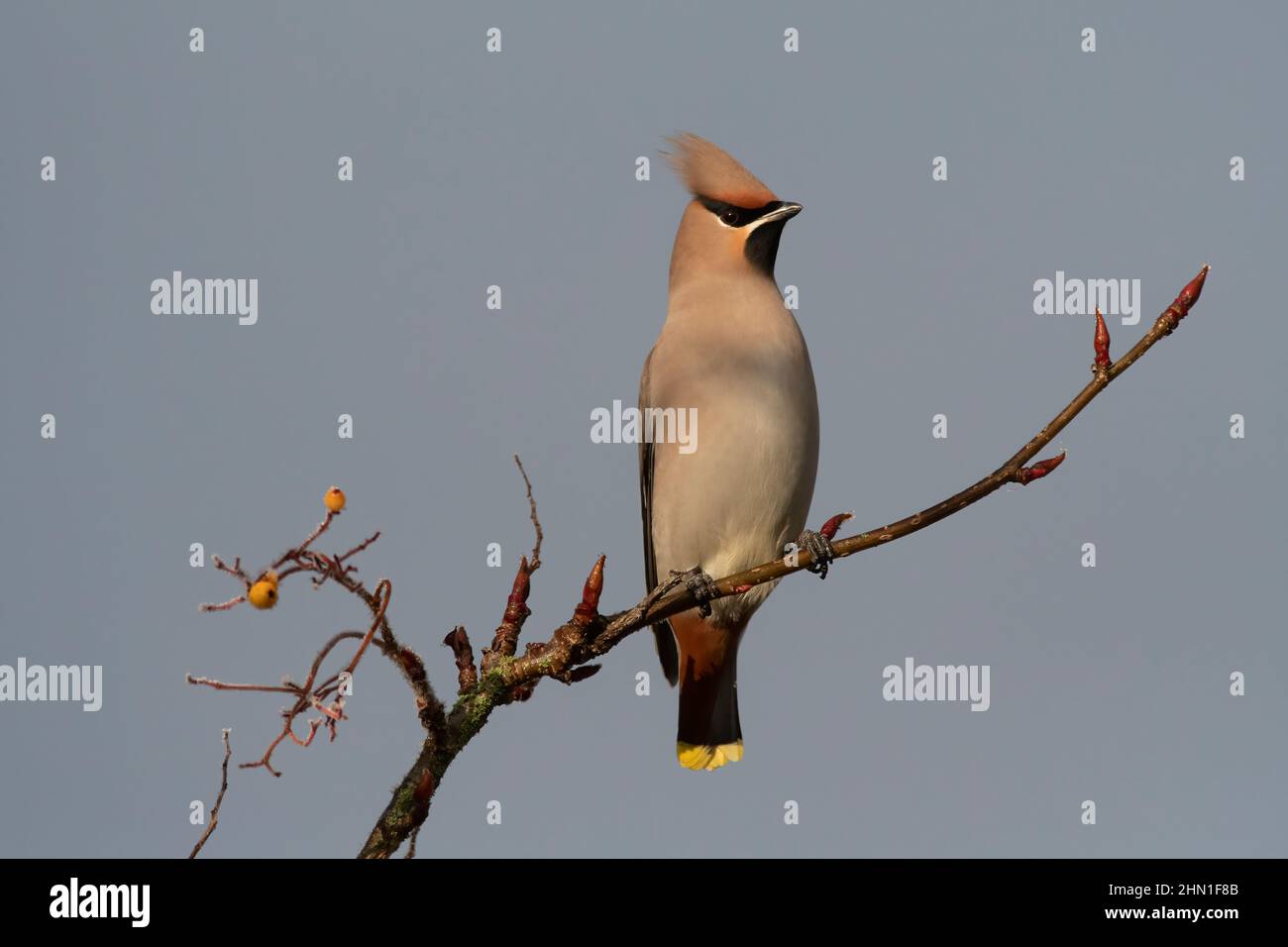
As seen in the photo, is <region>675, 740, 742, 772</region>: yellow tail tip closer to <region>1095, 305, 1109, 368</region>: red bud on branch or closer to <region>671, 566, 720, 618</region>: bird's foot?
<region>671, 566, 720, 618</region>: bird's foot

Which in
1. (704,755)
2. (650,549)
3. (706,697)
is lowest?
(704,755)

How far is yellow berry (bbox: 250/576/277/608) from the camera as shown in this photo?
192cm

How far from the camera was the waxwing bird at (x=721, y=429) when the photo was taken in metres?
3.88

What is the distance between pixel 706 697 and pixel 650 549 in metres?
0.47

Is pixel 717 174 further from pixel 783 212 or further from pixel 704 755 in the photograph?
pixel 704 755

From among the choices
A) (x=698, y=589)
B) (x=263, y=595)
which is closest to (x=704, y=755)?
(x=698, y=589)

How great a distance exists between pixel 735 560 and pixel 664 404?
0.48 meters

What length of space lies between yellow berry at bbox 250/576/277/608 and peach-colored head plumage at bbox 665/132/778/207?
105 inches

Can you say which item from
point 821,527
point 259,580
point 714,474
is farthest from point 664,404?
point 259,580

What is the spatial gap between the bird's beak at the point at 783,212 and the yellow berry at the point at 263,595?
258 centimetres

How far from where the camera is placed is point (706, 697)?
427 centimetres

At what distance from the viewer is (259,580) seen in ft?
6.40

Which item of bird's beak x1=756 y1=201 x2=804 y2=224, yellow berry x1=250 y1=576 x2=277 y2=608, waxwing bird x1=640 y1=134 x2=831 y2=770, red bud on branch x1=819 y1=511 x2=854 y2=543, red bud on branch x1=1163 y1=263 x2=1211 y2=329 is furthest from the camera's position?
bird's beak x1=756 y1=201 x2=804 y2=224

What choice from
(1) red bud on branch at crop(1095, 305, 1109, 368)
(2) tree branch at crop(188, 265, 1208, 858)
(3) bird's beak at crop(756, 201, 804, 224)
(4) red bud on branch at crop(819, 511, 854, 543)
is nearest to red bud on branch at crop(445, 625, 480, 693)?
(2) tree branch at crop(188, 265, 1208, 858)
